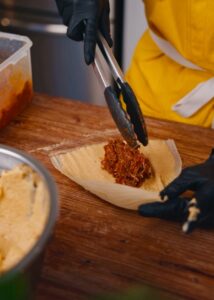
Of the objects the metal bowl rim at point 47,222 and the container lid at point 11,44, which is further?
the container lid at point 11,44

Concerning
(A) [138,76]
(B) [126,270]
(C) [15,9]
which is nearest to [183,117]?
(A) [138,76]

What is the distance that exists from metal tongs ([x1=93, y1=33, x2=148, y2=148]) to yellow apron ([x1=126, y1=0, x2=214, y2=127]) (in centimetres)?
29

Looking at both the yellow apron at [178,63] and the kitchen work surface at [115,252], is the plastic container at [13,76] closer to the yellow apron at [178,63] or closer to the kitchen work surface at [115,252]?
the kitchen work surface at [115,252]

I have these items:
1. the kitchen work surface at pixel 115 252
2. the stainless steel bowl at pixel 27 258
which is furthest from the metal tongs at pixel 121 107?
the stainless steel bowl at pixel 27 258

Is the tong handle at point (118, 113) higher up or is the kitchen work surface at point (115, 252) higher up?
the tong handle at point (118, 113)

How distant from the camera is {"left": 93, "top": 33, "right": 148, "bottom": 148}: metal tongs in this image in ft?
2.54

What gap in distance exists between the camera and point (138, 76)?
1197 mm

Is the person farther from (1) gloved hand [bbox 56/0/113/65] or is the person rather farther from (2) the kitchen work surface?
(2) the kitchen work surface

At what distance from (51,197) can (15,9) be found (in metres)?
1.35

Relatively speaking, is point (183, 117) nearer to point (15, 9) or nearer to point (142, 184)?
point (142, 184)

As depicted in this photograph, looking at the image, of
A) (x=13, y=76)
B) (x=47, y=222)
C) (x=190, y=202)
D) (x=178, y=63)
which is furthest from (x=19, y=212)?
(x=178, y=63)

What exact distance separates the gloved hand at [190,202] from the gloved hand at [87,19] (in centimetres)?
29

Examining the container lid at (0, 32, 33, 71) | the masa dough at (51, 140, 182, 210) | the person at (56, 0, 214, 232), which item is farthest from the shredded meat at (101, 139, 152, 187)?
the container lid at (0, 32, 33, 71)

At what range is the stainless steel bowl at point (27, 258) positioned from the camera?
0.41m
